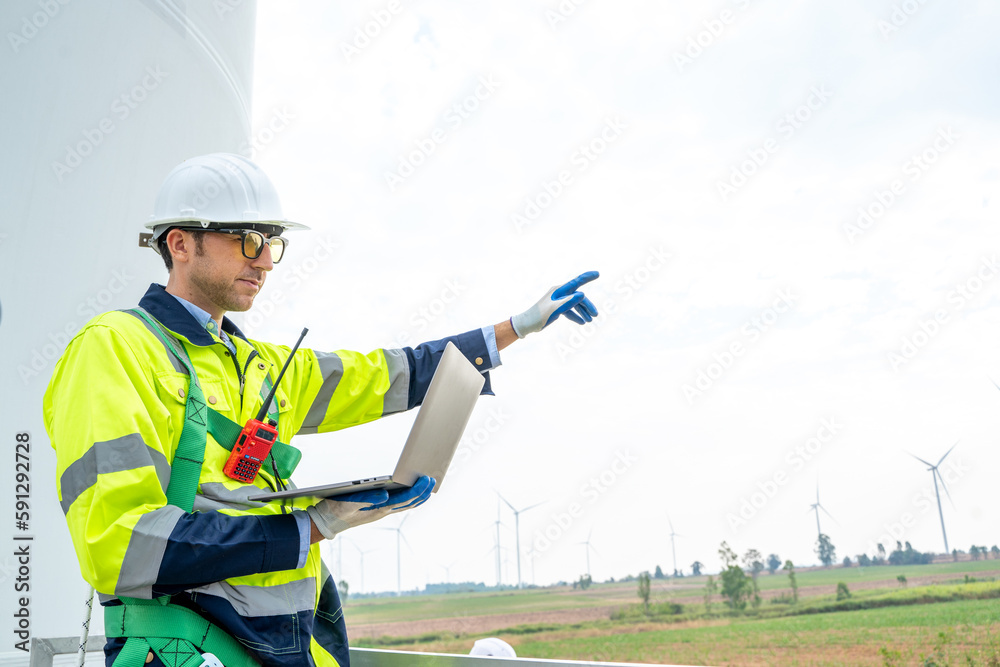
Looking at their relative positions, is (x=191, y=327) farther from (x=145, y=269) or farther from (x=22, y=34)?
(x=22, y=34)

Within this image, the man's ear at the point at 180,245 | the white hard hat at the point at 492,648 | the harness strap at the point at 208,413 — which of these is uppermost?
the man's ear at the point at 180,245

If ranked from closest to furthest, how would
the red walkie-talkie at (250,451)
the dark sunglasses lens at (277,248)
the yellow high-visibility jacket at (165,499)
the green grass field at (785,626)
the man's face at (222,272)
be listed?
1. the yellow high-visibility jacket at (165,499)
2. the red walkie-talkie at (250,451)
3. the man's face at (222,272)
4. the dark sunglasses lens at (277,248)
5. the green grass field at (785,626)

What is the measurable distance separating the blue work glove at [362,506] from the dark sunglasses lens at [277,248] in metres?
0.81

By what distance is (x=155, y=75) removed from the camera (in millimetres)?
3578

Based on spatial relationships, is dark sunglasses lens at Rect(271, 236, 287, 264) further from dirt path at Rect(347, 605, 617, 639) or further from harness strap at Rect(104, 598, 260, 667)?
dirt path at Rect(347, 605, 617, 639)

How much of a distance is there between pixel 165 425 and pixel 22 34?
2.03 metres

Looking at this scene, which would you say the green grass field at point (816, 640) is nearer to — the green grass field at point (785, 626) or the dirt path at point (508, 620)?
the green grass field at point (785, 626)

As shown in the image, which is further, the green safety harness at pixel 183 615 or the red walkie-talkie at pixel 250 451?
the red walkie-talkie at pixel 250 451

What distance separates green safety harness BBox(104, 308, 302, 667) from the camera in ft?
6.03

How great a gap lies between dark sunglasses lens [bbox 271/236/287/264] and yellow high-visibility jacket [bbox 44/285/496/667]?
0.26m

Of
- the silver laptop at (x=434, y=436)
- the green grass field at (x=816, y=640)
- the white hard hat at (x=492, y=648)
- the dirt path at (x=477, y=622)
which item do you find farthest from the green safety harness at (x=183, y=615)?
the dirt path at (x=477, y=622)

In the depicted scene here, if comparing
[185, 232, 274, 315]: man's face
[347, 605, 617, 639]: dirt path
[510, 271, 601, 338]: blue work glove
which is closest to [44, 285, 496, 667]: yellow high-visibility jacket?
Answer: [185, 232, 274, 315]: man's face

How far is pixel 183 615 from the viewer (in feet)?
6.21

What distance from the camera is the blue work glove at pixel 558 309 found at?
301 centimetres
